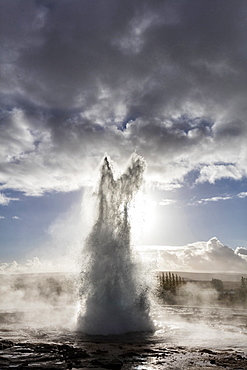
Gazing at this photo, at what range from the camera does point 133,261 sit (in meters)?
18.9

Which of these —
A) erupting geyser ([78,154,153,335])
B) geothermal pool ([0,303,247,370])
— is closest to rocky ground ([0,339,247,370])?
geothermal pool ([0,303,247,370])

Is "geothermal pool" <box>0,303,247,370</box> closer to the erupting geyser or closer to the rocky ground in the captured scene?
the rocky ground

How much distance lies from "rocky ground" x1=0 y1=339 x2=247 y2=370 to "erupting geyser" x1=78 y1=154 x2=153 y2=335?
3.41m

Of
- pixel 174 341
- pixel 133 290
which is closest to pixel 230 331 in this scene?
pixel 174 341

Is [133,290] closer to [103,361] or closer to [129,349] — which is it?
[129,349]

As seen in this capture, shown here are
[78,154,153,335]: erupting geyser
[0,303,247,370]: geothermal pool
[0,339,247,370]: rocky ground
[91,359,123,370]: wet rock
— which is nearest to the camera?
[91,359,123,370]: wet rock

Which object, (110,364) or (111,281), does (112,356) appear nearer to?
(110,364)

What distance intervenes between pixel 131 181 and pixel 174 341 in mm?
12415

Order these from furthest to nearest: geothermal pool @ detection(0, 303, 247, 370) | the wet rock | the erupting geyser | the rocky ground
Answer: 1. the erupting geyser
2. geothermal pool @ detection(0, 303, 247, 370)
3. the rocky ground
4. the wet rock

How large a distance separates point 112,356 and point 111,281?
6862 millimetres

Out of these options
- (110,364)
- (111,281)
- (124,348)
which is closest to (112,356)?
(110,364)

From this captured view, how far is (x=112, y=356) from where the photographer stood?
416 inches

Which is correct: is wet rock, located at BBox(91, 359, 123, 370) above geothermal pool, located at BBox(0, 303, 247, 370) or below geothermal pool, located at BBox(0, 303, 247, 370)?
above

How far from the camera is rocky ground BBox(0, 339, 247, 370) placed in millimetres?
9367
